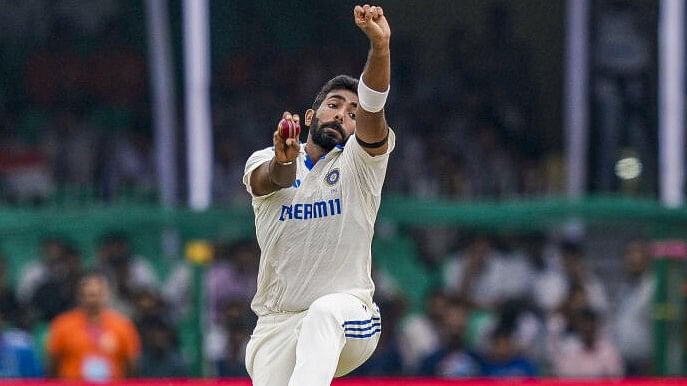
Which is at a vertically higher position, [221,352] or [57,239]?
[57,239]

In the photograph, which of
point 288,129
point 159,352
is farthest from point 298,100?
point 288,129

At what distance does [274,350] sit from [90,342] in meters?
4.63

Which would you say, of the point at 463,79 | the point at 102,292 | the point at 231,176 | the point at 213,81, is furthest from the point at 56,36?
the point at 102,292

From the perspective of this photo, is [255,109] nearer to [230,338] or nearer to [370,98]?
[230,338]

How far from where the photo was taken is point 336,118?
639 centimetres

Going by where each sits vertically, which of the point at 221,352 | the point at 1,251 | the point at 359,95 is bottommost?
the point at 221,352

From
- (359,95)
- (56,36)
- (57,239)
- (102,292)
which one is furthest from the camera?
(56,36)

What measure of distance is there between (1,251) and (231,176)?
3033 millimetres

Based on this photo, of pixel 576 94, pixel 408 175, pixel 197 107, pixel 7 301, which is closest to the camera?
pixel 7 301

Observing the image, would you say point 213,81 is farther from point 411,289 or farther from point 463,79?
point 411,289

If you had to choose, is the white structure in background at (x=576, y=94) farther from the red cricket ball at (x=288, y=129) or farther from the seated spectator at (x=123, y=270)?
→ the red cricket ball at (x=288, y=129)

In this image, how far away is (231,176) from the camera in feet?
A: 46.0

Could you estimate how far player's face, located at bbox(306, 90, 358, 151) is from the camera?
638cm

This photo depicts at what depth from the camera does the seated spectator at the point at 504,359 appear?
1084cm
